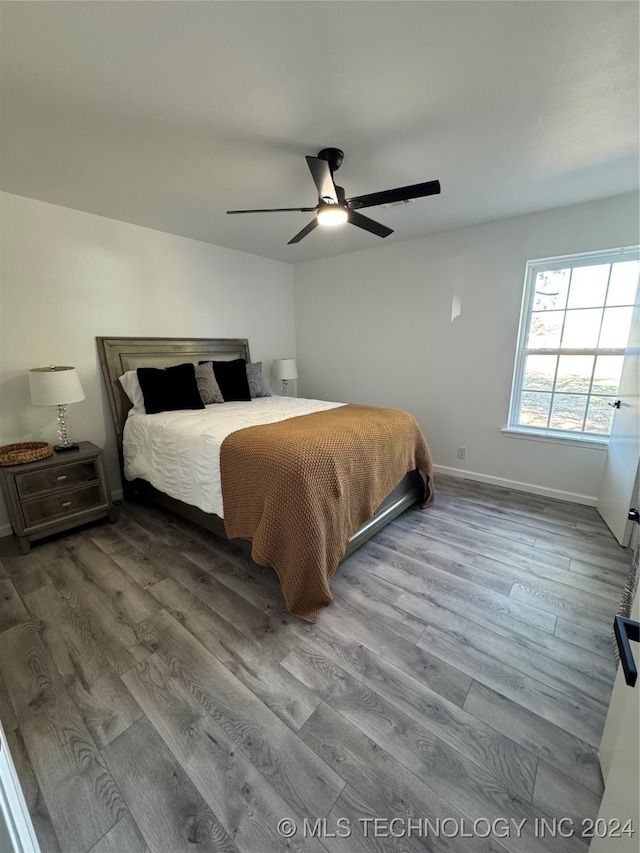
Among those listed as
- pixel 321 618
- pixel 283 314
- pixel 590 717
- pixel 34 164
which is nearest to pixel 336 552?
pixel 321 618

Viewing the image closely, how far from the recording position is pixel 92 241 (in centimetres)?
273

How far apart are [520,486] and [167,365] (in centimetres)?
362

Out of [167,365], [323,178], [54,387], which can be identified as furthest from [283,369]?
[323,178]

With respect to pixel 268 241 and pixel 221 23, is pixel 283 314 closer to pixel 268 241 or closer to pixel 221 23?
pixel 268 241

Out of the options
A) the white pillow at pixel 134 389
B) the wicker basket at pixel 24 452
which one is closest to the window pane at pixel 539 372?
the white pillow at pixel 134 389

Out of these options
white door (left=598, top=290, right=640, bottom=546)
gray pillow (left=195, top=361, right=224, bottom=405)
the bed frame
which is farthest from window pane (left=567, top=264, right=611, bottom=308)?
gray pillow (left=195, top=361, right=224, bottom=405)

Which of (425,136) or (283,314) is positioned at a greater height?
(425,136)

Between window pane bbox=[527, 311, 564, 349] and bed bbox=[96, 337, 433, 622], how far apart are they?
58.0 inches

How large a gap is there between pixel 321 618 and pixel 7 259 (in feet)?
10.4

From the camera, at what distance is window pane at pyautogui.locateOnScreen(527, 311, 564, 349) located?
292cm

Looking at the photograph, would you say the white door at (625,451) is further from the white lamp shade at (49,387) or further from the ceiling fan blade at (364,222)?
the white lamp shade at (49,387)

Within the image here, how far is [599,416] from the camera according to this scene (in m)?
2.82

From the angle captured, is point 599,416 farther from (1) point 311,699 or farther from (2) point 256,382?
(2) point 256,382

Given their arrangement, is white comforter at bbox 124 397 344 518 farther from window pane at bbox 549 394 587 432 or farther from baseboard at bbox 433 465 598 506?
window pane at bbox 549 394 587 432
